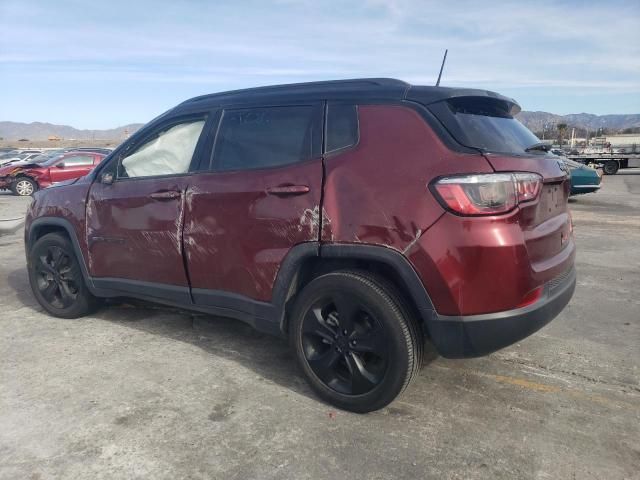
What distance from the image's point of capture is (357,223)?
288cm

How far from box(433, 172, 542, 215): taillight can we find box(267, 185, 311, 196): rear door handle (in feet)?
2.63

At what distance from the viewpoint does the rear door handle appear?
10.1 feet

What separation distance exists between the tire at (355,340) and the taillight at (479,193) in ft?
1.96

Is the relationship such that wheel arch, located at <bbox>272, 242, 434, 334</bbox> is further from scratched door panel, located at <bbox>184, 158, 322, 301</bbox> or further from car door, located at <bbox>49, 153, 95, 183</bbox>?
car door, located at <bbox>49, 153, 95, 183</bbox>

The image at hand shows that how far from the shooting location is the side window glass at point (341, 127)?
3.05m

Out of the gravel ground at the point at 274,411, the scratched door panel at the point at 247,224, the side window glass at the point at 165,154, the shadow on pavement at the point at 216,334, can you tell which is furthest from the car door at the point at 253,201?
the gravel ground at the point at 274,411

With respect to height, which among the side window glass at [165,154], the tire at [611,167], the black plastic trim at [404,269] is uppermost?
the side window glass at [165,154]

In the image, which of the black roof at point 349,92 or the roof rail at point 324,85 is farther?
the roof rail at point 324,85

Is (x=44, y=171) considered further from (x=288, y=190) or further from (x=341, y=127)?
(x=341, y=127)

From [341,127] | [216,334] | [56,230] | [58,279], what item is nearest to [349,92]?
[341,127]

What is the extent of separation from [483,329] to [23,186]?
1952 cm

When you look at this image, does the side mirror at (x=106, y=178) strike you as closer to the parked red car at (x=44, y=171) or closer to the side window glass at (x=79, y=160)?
the parked red car at (x=44, y=171)

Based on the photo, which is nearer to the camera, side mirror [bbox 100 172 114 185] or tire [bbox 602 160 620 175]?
side mirror [bbox 100 172 114 185]

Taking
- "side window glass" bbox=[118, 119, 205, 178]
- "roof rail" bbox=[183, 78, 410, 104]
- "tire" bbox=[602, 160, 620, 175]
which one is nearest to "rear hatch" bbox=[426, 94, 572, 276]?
"roof rail" bbox=[183, 78, 410, 104]
